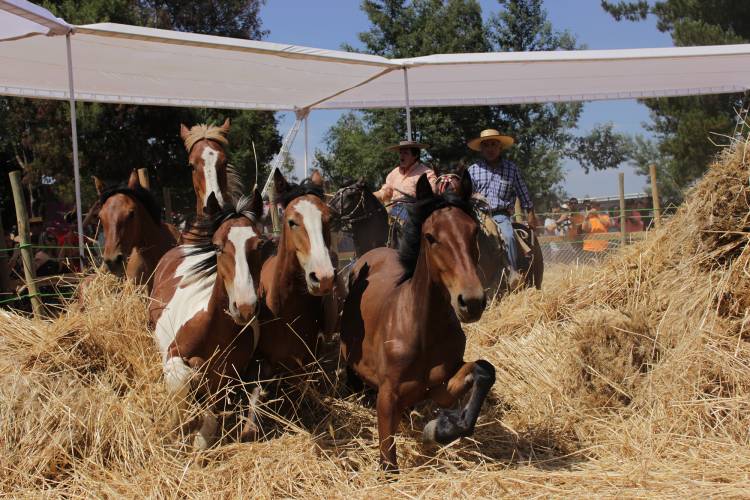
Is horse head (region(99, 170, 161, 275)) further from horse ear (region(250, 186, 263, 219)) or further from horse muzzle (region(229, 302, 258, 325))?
horse muzzle (region(229, 302, 258, 325))

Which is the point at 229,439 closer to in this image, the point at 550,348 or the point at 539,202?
the point at 550,348

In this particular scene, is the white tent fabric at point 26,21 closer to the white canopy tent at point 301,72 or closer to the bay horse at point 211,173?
the white canopy tent at point 301,72

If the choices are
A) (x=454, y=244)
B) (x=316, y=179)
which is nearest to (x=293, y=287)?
(x=316, y=179)

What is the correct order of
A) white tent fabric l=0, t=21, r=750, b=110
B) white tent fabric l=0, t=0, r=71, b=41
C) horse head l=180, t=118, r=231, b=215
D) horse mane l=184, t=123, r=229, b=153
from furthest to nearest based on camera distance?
white tent fabric l=0, t=21, r=750, b=110 → horse mane l=184, t=123, r=229, b=153 → horse head l=180, t=118, r=231, b=215 → white tent fabric l=0, t=0, r=71, b=41

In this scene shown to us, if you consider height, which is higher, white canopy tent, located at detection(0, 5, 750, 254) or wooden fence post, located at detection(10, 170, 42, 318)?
white canopy tent, located at detection(0, 5, 750, 254)

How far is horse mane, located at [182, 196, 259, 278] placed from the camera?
14.7 ft

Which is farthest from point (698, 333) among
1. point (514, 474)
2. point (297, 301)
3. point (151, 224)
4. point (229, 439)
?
point (151, 224)

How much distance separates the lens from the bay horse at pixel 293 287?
4.25 m

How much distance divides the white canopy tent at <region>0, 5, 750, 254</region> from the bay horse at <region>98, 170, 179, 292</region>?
115cm

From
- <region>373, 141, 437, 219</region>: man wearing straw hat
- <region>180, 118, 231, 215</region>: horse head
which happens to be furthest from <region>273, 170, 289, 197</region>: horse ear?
<region>373, 141, 437, 219</region>: man wearing straw hat

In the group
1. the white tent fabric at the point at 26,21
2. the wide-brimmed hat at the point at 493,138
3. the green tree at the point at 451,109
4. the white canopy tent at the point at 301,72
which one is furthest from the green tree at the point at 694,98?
the white tent fabric at the point at 26,21

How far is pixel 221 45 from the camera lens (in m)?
6.27

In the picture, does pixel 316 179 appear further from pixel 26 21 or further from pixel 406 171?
pixel 406 171

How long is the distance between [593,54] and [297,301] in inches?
191
